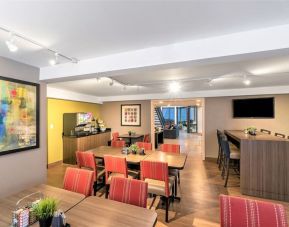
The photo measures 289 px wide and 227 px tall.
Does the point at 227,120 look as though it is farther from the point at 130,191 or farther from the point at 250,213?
the point at 130,191

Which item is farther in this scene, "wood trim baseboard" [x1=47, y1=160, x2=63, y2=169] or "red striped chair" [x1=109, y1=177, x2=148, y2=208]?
"wood trim baseboard" [x1=47, y1=160, x2=63, y2=169]

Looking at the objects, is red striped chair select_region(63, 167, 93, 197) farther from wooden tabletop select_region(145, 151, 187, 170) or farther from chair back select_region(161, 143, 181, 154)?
chair back select_region(161, 143, 181, 154)

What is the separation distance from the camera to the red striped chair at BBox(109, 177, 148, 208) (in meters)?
1.63

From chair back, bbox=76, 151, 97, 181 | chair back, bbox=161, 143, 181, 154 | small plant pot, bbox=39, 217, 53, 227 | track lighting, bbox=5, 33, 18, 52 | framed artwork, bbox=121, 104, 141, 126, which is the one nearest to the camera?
small plant pot, bbox=39, 217, 53, 227

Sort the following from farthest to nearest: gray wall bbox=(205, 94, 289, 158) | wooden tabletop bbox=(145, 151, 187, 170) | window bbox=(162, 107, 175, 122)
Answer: window bbox=(162, 107, 175, 122) < gray wall bbox=(205, 94, 289, 158) < wooden tabletop bbox=(145, 151, 187, 170)

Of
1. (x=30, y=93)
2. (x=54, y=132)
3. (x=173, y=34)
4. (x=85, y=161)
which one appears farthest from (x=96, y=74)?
(x=54, y=132)

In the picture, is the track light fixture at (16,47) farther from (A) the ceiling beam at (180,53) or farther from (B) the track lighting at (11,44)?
(A) the ceiling beam at (180,53)

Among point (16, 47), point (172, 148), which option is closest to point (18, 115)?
point (16, 47)

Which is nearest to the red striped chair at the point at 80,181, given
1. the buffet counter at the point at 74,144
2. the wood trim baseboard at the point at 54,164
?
the buffet counter at the point at 74,144

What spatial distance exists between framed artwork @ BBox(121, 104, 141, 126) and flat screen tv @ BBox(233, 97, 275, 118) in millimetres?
3423

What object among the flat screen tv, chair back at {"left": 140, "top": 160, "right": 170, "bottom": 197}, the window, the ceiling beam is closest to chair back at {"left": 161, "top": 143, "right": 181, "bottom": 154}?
chair back at {"left": 140, "top": 160, "right": 170, "bottom": 197}

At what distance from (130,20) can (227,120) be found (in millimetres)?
5052

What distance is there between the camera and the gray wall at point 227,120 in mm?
5070

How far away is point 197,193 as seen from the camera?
3.24 meters
